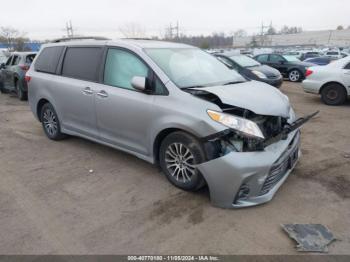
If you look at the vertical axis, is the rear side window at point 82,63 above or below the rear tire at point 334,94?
above

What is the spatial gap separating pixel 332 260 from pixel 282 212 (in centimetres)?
72

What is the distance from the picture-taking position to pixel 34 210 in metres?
3.17

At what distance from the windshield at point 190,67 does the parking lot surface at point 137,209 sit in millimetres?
1385

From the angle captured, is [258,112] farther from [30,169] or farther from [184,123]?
[30,169]

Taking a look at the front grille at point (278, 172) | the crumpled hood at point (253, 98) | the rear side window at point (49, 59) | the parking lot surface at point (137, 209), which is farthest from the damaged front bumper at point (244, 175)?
the rear side window at point (49, 59)

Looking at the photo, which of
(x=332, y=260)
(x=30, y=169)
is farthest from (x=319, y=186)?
(x=30, y=169)

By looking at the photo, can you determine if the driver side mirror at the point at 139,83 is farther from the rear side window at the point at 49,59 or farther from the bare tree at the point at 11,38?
the bare tree at the point at 11,38

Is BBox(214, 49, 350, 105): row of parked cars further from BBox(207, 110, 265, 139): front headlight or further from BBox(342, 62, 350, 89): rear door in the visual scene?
BBox(207, 110, 265, 139): front headlight

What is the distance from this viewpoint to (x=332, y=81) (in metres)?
8.02

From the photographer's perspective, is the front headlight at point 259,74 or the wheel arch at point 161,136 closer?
the wheel arch at point 161,136

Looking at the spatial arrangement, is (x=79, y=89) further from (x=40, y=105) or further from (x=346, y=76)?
(x=346, y=76)

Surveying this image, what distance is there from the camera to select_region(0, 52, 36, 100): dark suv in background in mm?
9578

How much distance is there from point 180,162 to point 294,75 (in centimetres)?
1213

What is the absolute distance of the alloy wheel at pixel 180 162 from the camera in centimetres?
328
